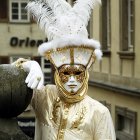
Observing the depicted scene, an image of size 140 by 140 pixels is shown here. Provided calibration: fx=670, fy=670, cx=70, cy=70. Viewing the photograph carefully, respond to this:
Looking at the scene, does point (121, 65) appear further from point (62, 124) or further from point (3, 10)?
point (62, 124)

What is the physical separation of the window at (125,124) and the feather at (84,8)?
11.8 meters

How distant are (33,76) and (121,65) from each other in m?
13.5

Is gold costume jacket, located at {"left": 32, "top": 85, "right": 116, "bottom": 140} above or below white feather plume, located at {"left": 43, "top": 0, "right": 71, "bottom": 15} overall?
below

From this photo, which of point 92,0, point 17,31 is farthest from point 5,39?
point 92,0

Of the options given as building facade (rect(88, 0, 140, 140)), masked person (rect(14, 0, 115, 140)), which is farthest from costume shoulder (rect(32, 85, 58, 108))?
building facade (rect(88, 0, 140, 140))

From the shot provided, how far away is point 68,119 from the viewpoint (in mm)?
4223

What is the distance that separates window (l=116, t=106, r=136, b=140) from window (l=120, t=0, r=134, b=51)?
164 cm

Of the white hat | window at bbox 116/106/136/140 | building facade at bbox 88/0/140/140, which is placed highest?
the white hat

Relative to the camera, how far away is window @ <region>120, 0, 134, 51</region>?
16.9m

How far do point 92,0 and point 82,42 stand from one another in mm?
301

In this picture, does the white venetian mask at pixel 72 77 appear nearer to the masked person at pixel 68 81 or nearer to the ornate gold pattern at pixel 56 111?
the masked person at pixel 68 81

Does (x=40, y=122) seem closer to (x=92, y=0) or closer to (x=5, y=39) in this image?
(x=92, y=0)

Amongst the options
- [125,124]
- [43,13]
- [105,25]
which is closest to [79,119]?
[43,13]

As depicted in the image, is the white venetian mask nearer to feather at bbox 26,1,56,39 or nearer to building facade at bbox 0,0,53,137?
feather at bbox 26,1,56,39
